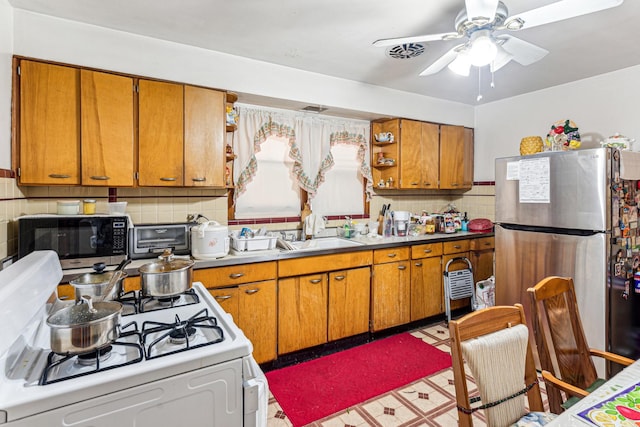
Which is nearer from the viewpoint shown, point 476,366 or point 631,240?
point 476,366

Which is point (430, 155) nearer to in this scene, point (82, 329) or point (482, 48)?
point (482, 48)

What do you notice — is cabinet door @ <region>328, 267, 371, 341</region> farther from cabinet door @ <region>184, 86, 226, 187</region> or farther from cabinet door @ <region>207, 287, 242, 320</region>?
cabinet door @ <region>184, 86, 226, 187</region>

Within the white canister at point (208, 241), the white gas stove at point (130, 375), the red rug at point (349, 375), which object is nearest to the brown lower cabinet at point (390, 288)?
the red rug at point (349, 375)

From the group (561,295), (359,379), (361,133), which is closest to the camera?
(561,295)

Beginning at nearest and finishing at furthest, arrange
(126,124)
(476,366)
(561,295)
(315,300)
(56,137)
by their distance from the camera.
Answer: (476,366)
(561,295)
(56,137)
(126,124)
(315,300)

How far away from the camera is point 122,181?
2275 millimetres

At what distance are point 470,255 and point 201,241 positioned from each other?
2891 millimetres

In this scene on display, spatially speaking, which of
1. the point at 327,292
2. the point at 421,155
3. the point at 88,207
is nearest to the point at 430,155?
the point at 421,155

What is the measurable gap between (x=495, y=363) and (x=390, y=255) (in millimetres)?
1982

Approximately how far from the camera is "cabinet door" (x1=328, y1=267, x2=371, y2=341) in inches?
112

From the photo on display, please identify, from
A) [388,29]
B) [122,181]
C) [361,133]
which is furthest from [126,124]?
[361,133]

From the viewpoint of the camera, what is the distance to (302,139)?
3.28m

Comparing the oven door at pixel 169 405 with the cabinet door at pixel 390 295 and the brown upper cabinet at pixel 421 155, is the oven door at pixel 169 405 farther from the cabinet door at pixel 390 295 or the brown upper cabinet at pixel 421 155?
the brown upper cabinet at pixel 421 155

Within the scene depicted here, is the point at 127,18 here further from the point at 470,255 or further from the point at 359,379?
the point at 470,255
